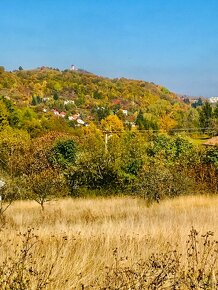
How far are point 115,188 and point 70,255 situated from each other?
54.0 ft

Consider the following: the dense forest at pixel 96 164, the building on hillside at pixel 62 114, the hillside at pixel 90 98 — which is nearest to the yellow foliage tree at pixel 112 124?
the hillside at pixel 90 98

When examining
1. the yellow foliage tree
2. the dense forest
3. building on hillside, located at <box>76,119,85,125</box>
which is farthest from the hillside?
the dense forest

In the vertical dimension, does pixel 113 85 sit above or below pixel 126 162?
above

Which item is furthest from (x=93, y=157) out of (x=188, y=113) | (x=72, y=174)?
(x=188, y=113)

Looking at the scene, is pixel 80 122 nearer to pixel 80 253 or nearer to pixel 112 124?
pixel 112 124

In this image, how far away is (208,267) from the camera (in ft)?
14.3

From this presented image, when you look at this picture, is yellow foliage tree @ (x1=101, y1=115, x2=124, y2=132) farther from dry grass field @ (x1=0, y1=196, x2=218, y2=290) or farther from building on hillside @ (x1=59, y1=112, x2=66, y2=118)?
dry grass field @ (x1=0, y1=196, x2=218, y2=290)

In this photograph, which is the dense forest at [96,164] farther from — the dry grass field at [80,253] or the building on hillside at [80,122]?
the building on hillside at [80,122]

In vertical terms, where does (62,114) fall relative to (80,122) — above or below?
above

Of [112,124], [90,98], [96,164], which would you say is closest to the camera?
[96,164]

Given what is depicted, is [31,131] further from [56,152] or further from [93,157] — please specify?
[93,157]

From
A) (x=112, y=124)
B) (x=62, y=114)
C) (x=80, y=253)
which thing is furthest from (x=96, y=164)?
(x=62, y=114)

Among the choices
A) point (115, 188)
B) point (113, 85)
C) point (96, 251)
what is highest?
point (113, 85)

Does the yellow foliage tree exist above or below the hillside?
below
